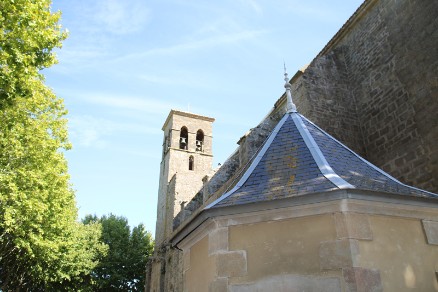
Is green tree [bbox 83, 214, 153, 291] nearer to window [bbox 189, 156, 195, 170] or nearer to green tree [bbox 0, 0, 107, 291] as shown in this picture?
window [bbox 189, 156, 195, 170]

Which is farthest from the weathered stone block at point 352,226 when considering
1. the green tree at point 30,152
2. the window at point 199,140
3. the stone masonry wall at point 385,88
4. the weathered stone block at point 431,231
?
the window at point 199,140

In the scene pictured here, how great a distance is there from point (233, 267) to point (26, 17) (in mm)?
5174

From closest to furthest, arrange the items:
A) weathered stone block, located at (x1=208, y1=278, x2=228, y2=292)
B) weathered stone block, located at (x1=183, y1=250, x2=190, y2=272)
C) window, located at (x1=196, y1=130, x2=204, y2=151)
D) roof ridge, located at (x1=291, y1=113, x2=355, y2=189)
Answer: weathered stone block, located at (x1=208, y1=278, x2=228, y2=292) < roof ridge, located at (x1=291, y1=113, x2=355, y2=189) < weathered stone block, located at (x1=183, y1=250, x2=190, y2=272) < window, located at (x1=196, y1=130, x2=204, y2=151)

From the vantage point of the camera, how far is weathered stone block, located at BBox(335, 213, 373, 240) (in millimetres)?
3770

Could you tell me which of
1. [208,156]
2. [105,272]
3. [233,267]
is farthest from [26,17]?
[208,156]

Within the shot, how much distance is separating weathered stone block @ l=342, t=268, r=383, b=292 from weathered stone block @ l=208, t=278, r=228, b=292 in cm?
125

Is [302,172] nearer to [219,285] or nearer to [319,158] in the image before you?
[319,158]

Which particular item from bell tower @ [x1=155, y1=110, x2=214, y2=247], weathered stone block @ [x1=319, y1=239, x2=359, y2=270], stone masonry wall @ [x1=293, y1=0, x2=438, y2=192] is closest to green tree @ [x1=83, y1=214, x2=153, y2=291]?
bell tower @ [x1=155, y1=110, x2=214, y2=247]

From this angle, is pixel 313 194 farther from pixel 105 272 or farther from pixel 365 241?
pixel 105 272

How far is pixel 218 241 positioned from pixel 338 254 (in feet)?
4.40

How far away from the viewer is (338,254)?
371 cm

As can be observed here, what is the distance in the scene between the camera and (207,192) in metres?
16.3

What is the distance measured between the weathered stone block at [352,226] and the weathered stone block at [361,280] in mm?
334

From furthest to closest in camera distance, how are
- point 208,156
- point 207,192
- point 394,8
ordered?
point 208,156
point 207,192
point 394,8
